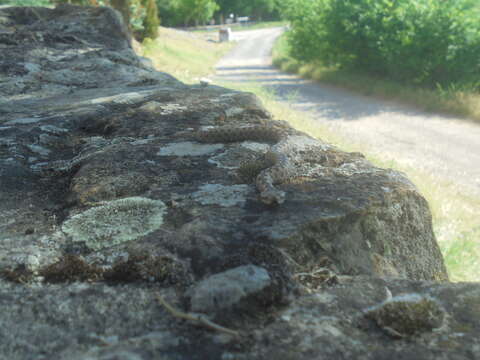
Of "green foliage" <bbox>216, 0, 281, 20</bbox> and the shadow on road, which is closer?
the shadow on road

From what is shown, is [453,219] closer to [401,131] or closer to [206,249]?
[206,249]

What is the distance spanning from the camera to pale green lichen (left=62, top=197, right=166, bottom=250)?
1.34 metres

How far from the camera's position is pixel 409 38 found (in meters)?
12.7

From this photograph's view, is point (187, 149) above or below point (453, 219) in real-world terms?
above

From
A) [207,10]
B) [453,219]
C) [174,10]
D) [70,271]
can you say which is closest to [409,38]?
[453,219]

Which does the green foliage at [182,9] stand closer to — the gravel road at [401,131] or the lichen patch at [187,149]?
the gravel road at [401,131]

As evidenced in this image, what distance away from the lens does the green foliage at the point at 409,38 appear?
11.8 meters

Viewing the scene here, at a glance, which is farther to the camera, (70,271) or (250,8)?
(250,8)

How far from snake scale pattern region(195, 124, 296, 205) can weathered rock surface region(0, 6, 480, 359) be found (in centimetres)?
2

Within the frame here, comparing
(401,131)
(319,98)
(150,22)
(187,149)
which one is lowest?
(401,131)

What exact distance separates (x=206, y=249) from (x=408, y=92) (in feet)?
43.5

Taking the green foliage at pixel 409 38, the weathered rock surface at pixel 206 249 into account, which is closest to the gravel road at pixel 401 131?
the green foliage at pixel 409 38

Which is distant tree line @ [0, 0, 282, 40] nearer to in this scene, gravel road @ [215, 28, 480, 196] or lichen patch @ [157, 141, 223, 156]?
gravel road @ [215, 28, 480, 196]

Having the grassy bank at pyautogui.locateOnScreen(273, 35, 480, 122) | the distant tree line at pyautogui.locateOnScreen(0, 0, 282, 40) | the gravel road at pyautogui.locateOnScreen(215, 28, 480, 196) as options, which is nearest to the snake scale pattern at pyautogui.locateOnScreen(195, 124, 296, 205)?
the gravel road at pyautogui.locateOnScreen(215, 28, 480, 196)
